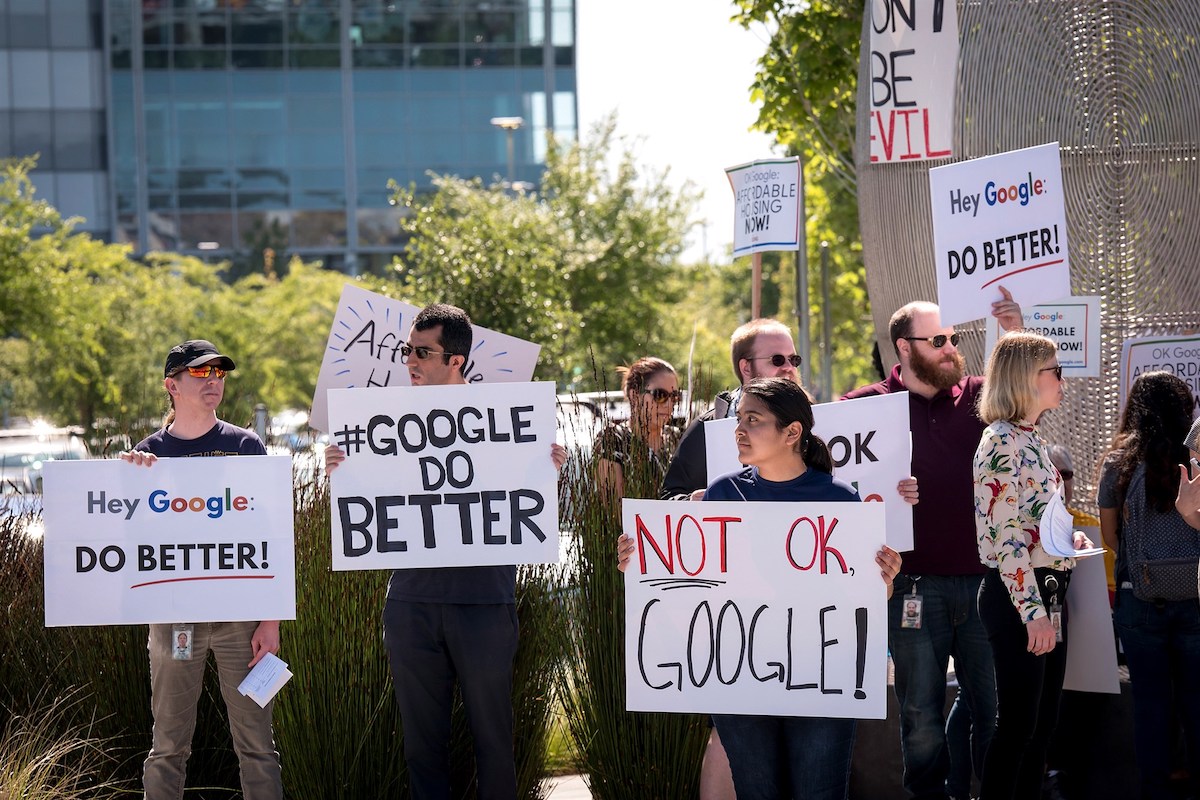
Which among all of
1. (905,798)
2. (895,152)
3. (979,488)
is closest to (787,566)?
(979,488)

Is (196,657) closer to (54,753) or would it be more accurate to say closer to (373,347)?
(54,753)

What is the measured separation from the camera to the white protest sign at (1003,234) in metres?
5.74

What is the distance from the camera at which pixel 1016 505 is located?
14.9ft

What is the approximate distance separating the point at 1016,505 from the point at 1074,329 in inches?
77.0

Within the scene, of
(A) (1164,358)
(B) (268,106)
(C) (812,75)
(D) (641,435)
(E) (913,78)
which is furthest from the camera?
A: (B) (268,106)

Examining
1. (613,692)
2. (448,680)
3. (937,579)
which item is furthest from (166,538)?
(937,579)

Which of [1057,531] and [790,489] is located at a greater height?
[790,489]

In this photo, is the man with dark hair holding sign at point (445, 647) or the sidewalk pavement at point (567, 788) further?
the sidewalk pavement at point (567, 788)

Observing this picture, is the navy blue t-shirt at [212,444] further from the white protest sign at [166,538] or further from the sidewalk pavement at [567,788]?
the sidewalk pavement at [567,788]

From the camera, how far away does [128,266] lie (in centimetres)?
3038

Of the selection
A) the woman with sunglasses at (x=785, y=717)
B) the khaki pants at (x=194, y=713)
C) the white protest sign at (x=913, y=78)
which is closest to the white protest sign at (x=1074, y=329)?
the white protest sign at (x=913, y=78)

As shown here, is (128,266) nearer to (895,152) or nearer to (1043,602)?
(895,152)

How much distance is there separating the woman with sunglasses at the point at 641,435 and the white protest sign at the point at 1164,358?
7.13 feet

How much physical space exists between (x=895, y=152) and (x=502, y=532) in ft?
11.6
